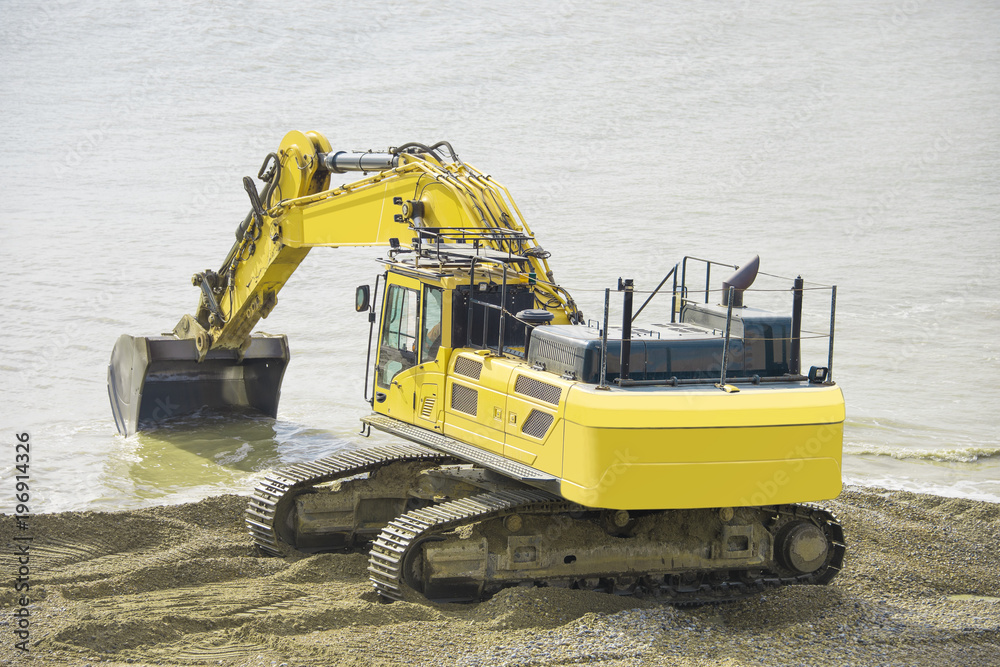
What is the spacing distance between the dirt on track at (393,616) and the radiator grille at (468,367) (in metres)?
1.78

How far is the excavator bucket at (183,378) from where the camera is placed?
1516cm

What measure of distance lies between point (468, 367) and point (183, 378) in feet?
23.7

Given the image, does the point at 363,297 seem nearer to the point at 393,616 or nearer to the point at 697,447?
the point at 393,616

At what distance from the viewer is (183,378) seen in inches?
616

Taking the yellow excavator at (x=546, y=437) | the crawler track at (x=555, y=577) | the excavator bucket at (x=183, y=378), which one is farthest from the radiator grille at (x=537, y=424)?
the excavator bucket at (x=183, y=378)

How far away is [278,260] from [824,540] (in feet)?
22.7

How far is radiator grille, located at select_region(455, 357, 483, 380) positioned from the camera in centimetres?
957

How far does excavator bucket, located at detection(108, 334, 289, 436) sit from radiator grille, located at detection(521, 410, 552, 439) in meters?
7.31

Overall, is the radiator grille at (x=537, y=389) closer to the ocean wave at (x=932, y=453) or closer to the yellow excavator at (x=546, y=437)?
the yellow excavator at (x=546, y=437)

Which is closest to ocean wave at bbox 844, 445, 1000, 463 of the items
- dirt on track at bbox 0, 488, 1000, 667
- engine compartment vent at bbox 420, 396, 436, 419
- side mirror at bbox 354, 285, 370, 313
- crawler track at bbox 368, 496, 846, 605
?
dirt on track at bbox 0, 488, 1000, 667

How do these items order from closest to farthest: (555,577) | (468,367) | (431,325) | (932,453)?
(555,577)
(468,367)
(431,325)
(932,453)

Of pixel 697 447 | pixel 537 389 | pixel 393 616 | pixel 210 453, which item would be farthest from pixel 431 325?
pixel 210 453

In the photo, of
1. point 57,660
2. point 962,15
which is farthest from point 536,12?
point 57,660

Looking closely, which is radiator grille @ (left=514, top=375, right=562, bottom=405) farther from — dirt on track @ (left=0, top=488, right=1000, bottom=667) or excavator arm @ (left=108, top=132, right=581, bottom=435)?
dirt on track @ (left=0, top=488, right=1000, bottom=667)
